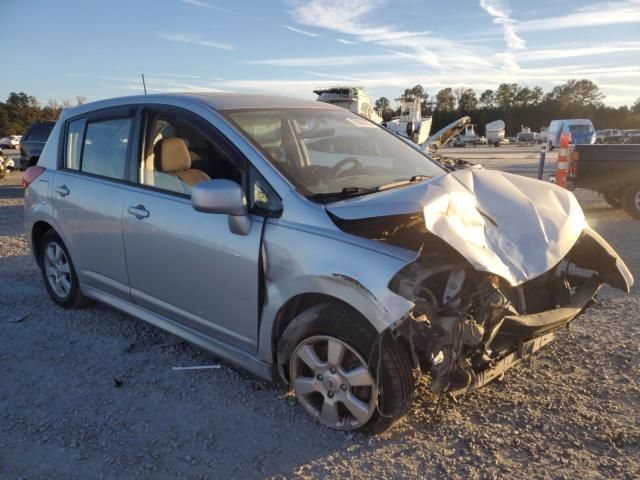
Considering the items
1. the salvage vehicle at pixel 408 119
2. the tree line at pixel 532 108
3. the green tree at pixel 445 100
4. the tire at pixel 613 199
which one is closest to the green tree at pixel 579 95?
the tree line at pixel 532 108

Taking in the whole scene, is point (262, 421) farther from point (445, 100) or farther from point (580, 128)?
point (445, 100)

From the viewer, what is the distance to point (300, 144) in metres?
3.52

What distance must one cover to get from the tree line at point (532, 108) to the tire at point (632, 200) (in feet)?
239

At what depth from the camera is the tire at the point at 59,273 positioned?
459 cm

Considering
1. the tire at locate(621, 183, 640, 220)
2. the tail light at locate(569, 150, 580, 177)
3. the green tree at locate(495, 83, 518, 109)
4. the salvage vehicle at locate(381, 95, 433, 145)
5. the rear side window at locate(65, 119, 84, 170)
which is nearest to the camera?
the rear side window at locate(65, 119, 84, 170)

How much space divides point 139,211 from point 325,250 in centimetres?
157

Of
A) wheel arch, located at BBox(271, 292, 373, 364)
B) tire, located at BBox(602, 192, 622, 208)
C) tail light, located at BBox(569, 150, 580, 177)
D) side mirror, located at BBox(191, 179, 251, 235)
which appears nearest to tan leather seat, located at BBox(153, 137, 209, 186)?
side mirror, located at BBox(191, 179, 251, 235)

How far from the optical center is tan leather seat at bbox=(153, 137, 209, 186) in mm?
3545

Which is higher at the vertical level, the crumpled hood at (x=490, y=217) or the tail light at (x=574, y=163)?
the crumpled hood at (x=490, y=217)

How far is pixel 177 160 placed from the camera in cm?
357

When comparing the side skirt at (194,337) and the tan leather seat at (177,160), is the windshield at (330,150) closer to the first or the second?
the tan leather seat at (177,160)

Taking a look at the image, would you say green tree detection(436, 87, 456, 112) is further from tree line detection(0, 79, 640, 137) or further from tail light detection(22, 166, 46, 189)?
tail light detection(22, 166, 46, 189)

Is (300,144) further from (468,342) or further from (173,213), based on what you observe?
(468,342)

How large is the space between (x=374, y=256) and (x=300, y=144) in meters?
1.26
